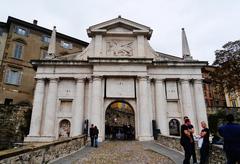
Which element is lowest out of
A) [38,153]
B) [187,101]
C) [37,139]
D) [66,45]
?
[37,139]

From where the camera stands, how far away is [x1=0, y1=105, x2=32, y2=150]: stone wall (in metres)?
22.2

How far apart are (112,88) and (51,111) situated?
6874 millimetres

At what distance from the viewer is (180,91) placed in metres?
21.4

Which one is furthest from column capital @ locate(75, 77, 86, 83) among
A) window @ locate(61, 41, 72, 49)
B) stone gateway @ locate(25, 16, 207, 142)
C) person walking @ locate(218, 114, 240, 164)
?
person walking @ locate(218, 114, 240, 164)

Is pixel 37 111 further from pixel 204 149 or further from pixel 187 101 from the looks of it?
pixel 204 149

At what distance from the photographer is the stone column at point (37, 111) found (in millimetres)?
19375

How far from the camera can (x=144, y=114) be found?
62.3 ft

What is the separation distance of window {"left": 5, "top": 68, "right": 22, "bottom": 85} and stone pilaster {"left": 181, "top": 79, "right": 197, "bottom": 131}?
23.2m

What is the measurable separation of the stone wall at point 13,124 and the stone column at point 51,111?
4.59m

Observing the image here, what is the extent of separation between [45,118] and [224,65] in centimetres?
2321

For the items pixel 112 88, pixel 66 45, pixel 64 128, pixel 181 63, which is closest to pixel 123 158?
pixel 112 88

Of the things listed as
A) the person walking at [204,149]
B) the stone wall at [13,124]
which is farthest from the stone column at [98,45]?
the person walking at [204,149]

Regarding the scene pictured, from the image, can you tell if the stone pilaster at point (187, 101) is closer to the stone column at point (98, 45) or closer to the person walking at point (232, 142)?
the stone column at point (98, 45)

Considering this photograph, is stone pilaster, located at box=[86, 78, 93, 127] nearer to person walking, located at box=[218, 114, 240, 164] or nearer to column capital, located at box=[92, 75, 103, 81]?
column capital, located at box=[92, 75, 103, 81]
